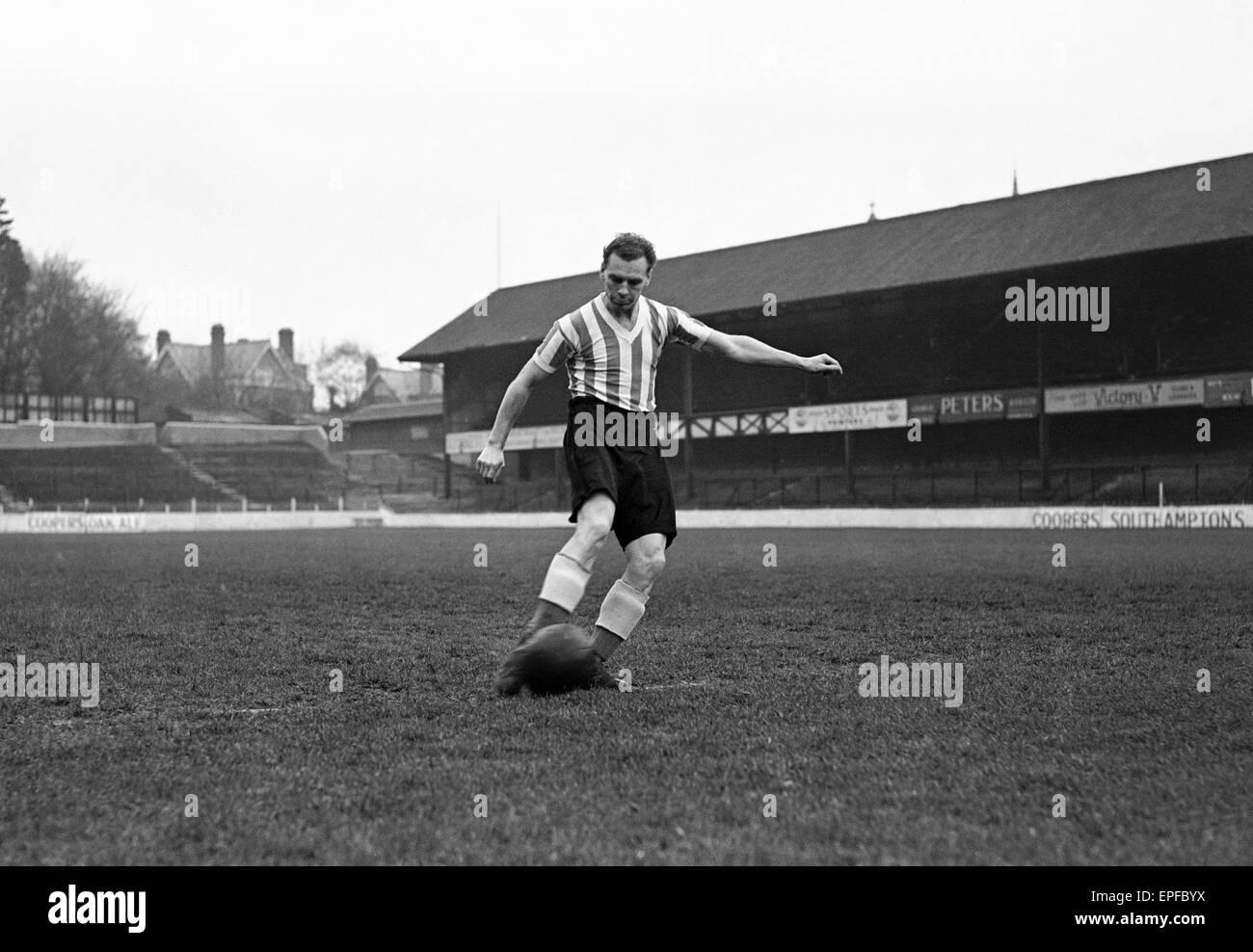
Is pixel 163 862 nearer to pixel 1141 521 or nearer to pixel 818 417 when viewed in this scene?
pixel 1141 521

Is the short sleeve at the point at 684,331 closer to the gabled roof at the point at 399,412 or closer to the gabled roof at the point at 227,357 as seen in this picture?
the gabled roof at the point at 399,412

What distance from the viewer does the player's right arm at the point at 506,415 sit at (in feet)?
20.1

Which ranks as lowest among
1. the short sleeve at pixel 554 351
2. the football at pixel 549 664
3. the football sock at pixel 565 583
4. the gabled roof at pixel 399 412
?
the football at pixel 549 664

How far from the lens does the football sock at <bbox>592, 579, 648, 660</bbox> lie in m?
6.26

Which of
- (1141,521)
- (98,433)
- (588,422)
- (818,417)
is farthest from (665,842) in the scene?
(98,433)

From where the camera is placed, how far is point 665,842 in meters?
3.38

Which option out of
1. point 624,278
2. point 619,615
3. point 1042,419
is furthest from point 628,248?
point 1042,419

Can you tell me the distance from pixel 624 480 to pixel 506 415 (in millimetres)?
650

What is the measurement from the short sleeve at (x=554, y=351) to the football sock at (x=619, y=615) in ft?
3.59

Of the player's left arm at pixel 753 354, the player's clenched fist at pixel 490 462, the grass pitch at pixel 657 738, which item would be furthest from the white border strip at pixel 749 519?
the player's clenched fist at pixel 490 462

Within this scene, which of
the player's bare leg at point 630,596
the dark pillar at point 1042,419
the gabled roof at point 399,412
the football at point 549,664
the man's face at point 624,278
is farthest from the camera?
the gabled roof at point 399,412

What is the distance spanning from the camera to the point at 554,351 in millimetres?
6164

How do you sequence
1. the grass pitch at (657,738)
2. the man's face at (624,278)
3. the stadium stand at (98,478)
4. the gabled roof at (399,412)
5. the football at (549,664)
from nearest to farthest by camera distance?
the grass pitch at (657,738) < the football at (549,664) < the man's face at (624,278) < the stadium stand at (98,478) < the gabled roof at (399,412)

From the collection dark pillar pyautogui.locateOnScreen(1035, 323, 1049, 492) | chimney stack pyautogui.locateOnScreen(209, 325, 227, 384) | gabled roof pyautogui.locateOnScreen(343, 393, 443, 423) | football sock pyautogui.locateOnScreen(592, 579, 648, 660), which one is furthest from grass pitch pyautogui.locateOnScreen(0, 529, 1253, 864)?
chimney stack pyautogui.locateOnScreen(209, 325, 227, 384)
